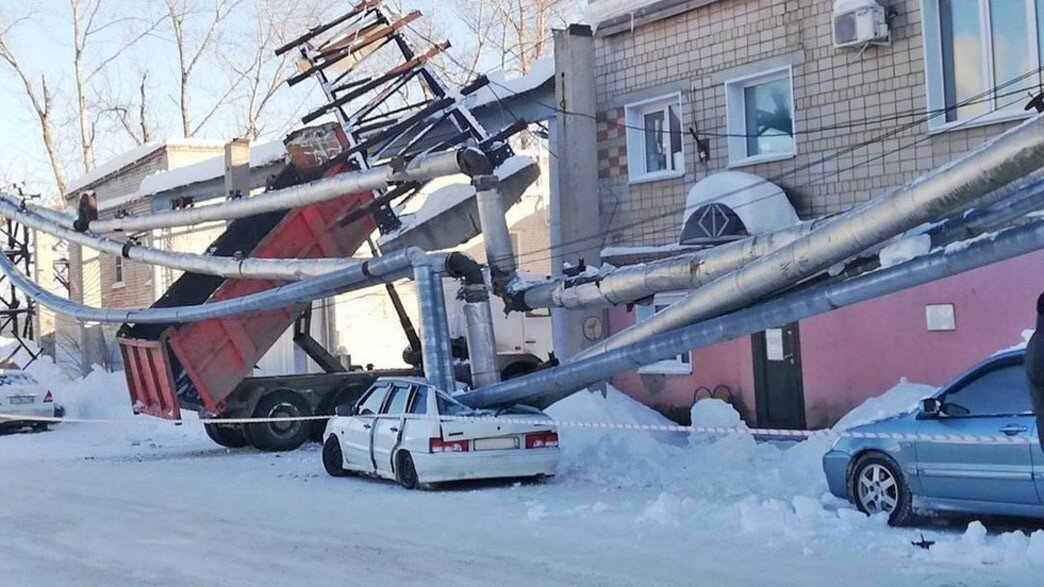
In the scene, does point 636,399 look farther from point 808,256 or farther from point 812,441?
point 808,256

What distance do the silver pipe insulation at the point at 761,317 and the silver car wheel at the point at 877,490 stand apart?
1608 millimetres

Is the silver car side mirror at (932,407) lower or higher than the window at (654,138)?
lower

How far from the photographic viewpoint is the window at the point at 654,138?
20141 mm

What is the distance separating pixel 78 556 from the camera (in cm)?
1082

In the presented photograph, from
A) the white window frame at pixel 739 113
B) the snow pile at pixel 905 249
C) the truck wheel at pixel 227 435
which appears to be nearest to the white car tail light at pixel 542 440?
the snow pile at pixel 905 249

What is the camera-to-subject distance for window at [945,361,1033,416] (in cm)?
1047

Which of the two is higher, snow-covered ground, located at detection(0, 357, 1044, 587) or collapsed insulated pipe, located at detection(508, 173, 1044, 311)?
collapsed insulated pipe, located at detection(508, 173, 1044, 311)

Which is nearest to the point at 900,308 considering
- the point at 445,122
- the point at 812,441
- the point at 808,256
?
the point at 812,441

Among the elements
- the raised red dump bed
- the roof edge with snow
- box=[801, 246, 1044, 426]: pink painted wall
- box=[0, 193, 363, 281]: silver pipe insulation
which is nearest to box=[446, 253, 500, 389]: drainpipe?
box=[0, 193, 363, 281]: silver pipe insulation

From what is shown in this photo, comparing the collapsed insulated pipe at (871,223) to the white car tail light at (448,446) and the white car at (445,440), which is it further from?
the white car tail light at (448,446)

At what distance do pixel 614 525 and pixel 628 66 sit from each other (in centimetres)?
1051

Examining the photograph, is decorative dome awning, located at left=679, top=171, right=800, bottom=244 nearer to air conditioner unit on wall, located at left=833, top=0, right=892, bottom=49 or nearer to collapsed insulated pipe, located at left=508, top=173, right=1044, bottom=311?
air conditioner unit on wall, located at left=833, top=0, right=892, bottom=49

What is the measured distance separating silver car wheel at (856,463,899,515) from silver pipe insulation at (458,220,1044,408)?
1.61 meters

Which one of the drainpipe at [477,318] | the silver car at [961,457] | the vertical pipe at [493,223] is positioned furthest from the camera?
the vertical pipe at [493,223]
